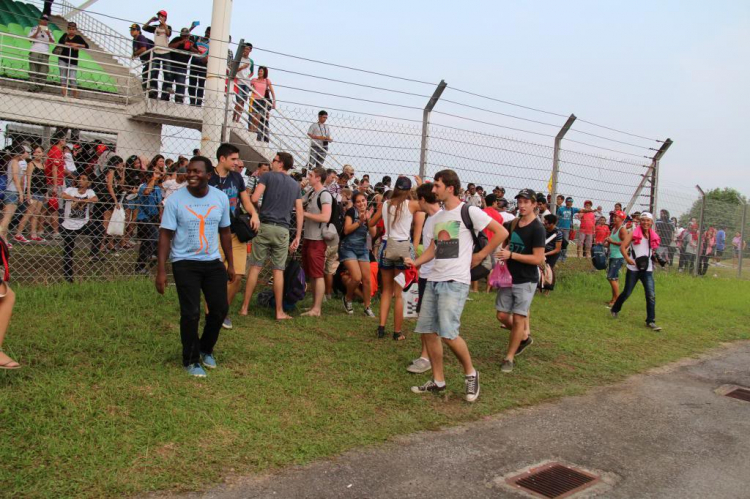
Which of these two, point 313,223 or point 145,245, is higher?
point 313,223

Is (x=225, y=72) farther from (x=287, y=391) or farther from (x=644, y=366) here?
(x=644, y=366)

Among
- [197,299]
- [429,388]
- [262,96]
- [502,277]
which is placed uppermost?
[262,96]

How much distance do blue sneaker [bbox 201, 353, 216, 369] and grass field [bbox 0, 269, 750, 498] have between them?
0.19 m

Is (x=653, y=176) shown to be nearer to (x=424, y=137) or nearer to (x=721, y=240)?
(x=721, y=240)

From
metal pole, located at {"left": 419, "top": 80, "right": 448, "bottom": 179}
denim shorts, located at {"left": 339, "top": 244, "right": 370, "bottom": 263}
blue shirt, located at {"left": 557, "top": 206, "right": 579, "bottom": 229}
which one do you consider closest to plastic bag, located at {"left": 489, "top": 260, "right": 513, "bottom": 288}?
denim shorts, located at {"left": 339, "top": 244, "right": 370, "bottom": 263}

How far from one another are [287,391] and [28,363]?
212 centimetres

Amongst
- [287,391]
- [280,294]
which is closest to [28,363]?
[287,391]

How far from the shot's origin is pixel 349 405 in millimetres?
5156

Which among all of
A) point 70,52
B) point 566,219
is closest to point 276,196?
point 566,219

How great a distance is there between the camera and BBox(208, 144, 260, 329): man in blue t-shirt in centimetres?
669

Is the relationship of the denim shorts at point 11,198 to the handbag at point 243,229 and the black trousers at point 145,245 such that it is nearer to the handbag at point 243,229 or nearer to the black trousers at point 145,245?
the black trousers at point 145,245

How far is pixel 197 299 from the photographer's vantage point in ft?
18.0

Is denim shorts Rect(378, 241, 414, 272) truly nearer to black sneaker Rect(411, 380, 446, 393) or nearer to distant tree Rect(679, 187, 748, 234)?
black sneaker Rect(411, 380, 446, 393)

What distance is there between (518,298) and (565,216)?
8.05m
